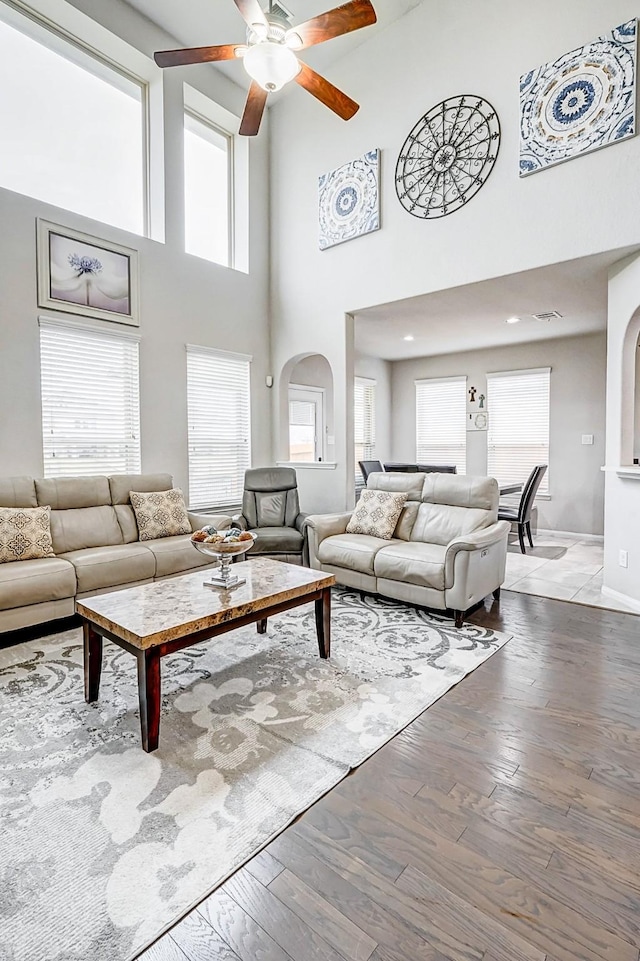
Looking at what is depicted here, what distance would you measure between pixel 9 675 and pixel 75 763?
1.11 meters

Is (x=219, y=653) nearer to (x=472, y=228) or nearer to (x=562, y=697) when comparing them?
(x=562, y=697)

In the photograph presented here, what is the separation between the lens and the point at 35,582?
317 centimetres

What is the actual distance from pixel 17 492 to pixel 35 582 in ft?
2.97

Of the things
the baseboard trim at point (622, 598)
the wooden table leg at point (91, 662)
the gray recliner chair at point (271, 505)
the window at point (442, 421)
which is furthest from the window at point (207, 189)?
the baseboard trim at point (622, 598)

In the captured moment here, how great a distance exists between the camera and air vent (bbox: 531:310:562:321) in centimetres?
536

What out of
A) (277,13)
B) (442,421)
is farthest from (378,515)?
(442,421)

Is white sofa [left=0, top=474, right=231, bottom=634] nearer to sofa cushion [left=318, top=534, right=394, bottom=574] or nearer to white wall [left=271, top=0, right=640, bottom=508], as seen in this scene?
sofa cushion [left=318, top=534, right=394, bottom=574]

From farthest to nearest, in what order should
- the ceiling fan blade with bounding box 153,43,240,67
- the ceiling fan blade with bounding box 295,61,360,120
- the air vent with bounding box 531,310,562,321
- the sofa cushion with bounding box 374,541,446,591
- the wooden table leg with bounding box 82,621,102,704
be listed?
the air vent with bounding box 531,310,562,321, the sofa cushion with bounding box 374,541,446,591, the ceiling fan blade with bounding box 295,61,360,120, the ceiling fan blade with bounding box 153,43,240,67, the wooden table leg with bounding box 82,621,102,704

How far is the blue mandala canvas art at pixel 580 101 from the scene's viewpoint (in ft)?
11.4

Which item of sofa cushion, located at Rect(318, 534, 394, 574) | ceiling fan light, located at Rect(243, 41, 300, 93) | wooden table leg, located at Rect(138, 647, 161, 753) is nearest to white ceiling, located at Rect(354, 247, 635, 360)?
ceiling fan light, located at Rect(243, 41, 300, 93)

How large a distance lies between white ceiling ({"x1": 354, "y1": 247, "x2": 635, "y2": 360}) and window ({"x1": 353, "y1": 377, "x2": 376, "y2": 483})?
2.29ft

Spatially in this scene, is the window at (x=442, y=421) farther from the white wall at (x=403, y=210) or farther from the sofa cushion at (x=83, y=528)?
the sofa cushion at (x=83, y=528)

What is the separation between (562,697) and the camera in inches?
97.0

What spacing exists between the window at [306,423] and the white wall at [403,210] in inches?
42.4
